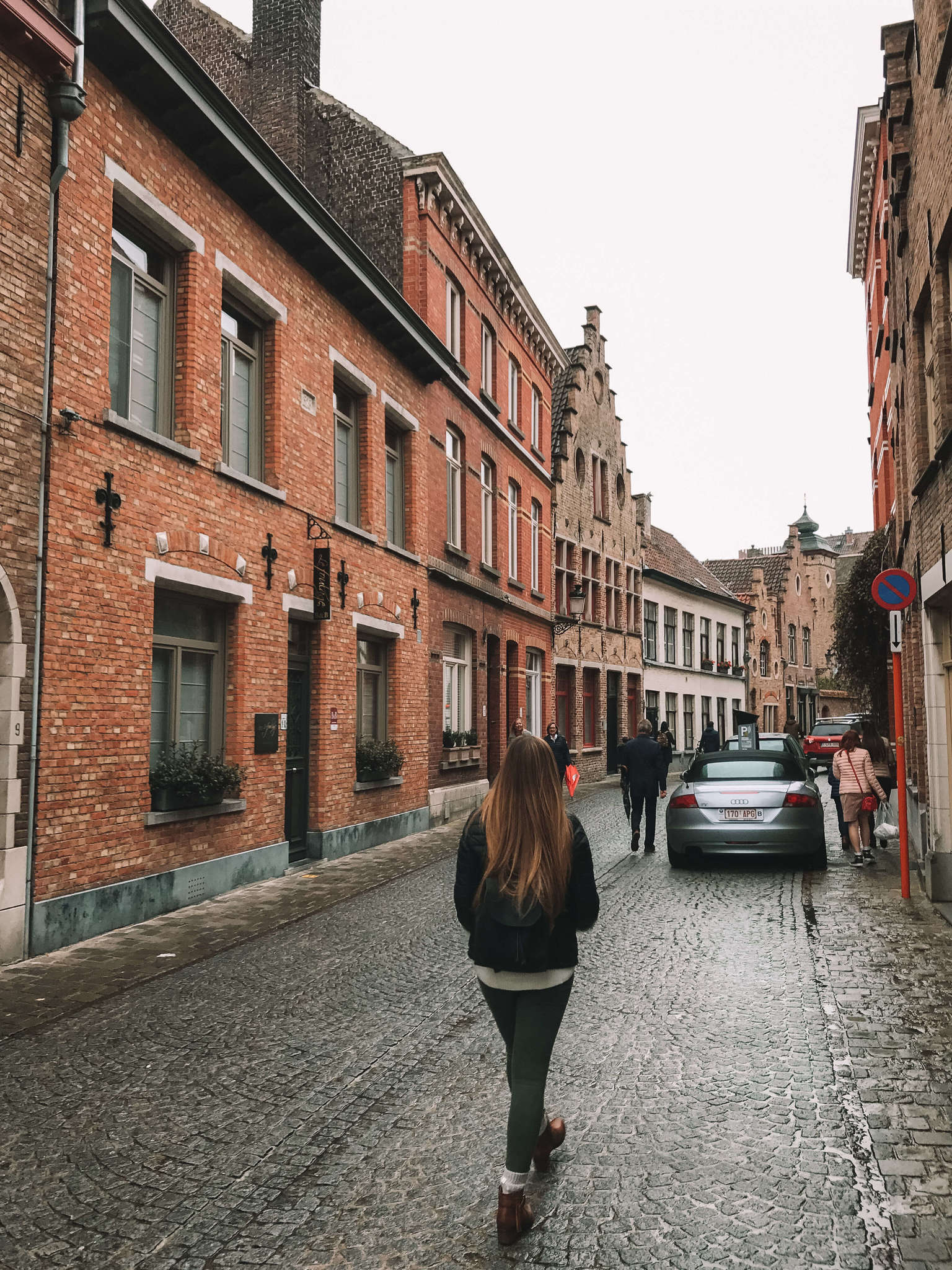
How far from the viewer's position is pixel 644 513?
38.8 metres

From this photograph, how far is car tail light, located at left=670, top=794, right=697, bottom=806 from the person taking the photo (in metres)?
12.4

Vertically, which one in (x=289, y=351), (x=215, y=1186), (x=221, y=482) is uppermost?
(x=289, y=351)

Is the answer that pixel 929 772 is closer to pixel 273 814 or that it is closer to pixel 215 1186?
pixel 273 814

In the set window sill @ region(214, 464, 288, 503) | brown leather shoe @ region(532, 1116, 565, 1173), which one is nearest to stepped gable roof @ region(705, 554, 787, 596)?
window sill @ region(214, 464, 288, 503)

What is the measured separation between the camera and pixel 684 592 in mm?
41719

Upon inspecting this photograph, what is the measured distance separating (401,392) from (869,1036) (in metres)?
13.2

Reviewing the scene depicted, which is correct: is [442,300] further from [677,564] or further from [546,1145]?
[677,564]

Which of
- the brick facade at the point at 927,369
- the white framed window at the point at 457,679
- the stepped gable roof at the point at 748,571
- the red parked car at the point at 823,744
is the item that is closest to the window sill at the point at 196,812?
the brick facade at the point at 927,369

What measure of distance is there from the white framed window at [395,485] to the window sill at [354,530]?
1.45 metres

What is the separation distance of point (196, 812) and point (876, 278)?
18559mm

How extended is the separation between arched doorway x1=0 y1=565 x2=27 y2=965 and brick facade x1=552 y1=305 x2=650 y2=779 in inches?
817

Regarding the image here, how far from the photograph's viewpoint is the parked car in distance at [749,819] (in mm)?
12109

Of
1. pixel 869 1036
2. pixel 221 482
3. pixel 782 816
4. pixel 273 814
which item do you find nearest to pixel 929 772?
pixel 782 816

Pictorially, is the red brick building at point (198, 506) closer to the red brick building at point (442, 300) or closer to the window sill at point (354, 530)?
the window sill at point (354, 530)
